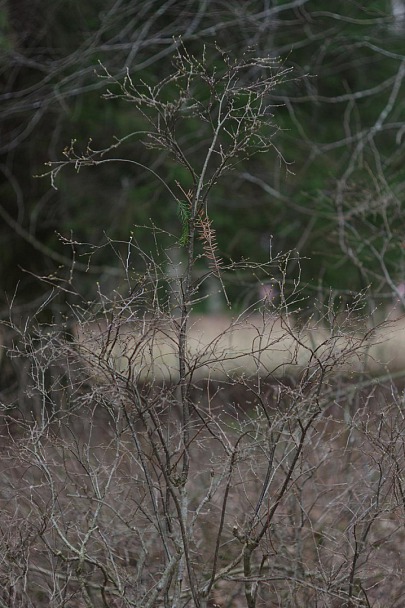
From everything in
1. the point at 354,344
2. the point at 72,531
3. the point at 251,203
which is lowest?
the point at 72,531

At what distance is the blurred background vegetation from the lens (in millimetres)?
9508

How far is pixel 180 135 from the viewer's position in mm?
10359

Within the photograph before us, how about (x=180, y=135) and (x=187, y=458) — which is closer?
(x=187, y=458)

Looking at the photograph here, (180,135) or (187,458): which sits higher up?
(180,135)

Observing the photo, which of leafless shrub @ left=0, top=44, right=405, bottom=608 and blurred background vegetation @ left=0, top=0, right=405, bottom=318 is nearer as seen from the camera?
leafless shrub @ left=0, top=44, right=405, bottom=608

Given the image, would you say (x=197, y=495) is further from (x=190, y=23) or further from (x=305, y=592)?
(x=190, y=23)

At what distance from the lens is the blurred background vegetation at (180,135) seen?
951 centimetres

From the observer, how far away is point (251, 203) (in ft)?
35.2

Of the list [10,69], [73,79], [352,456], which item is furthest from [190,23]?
[352,456]

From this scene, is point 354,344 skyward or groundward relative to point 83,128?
groundward

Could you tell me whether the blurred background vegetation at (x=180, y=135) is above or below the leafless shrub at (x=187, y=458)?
above

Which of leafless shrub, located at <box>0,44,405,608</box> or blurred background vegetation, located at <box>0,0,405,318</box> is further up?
blurred background vegetation, located at <box>0,0,405,318</box>

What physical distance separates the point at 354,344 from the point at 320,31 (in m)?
7.43

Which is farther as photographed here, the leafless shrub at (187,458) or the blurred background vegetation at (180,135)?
the blurred background vegetation at (180,135)
